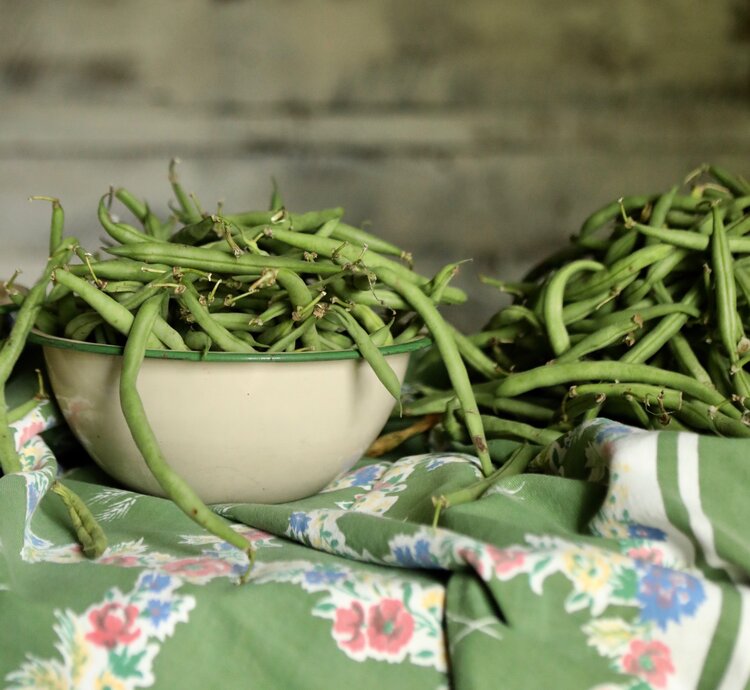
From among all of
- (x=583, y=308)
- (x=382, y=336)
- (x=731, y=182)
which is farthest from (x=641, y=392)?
(x=731, y=182)

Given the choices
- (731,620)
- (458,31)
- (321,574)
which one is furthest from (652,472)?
(458,31)

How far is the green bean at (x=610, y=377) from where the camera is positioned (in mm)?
815

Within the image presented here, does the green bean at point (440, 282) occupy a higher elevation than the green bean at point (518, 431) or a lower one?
higher

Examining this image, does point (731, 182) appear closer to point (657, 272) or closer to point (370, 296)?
point (657, 272)

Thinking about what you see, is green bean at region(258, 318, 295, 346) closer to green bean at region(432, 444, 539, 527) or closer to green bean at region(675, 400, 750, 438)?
green bean at region(432, 444, 539, 527)

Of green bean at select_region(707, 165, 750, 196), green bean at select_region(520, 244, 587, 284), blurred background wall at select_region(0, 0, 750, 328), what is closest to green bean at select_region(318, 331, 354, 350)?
green bean at select_region(520, 244, 587, 284)

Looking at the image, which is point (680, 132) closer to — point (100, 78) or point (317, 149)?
point (317, 149)

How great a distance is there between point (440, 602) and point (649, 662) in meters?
0.13

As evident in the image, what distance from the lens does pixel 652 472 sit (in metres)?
0.62

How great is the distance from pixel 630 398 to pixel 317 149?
0.81 meters

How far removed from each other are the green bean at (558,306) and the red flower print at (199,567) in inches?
16.3

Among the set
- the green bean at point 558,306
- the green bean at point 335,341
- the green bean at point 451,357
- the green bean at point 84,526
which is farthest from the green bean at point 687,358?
the green bean at point 84,526

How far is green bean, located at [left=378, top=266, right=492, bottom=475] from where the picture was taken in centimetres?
79

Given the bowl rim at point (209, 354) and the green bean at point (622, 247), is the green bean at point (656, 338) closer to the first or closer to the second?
the green bean at point (622, 247)
